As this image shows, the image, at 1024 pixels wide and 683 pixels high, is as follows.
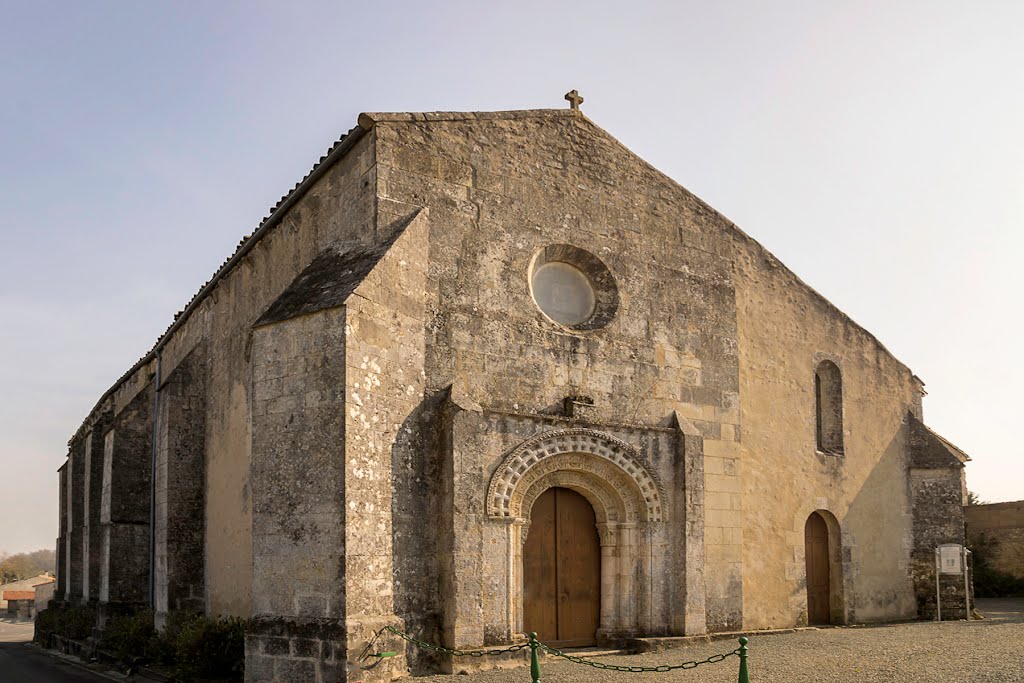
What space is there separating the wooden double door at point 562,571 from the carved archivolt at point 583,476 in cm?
28

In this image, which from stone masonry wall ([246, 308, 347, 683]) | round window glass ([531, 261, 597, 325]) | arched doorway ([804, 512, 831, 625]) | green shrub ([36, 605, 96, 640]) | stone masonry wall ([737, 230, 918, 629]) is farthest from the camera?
green shrub ([36, 605, 96, 640])

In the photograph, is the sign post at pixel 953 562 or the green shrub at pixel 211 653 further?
the sign post at pixel 953 562

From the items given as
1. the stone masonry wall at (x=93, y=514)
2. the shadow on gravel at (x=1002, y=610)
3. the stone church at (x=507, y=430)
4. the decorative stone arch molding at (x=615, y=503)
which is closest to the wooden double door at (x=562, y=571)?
the stone church at (x=507, y=430)

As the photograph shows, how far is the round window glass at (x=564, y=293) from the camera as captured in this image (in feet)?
41.5

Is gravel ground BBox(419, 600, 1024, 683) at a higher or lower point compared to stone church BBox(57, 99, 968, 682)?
lower

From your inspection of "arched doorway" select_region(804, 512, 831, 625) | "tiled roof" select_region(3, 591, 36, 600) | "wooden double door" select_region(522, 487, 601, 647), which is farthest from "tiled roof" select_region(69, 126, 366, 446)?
"tiled roof" select_region(3, 591, 36, 600)

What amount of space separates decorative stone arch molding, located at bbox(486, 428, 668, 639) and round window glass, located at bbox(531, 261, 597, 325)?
1711 mm

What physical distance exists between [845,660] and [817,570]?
5.21 m

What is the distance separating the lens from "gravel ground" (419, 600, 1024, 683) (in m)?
9.77

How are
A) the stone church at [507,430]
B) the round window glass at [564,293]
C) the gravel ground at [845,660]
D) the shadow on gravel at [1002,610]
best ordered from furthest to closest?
the shadow on gravel at [1002,610], the round window glass at [564,293], the stone church at [507,430], the gravel ground at [845,660]

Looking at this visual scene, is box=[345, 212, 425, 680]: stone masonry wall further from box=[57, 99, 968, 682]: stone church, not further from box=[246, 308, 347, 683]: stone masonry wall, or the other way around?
box=[246, 308, 347, 683]: stone masonry wall

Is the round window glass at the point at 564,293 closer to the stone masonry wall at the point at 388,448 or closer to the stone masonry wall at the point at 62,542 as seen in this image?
the stone masonry wall at the point at 388,448

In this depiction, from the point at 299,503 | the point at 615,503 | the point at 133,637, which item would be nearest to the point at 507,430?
the point at 615,503

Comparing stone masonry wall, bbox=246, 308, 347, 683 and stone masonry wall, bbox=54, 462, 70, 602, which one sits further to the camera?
stone masonry wall, bbox=54, 462, 70, 602
